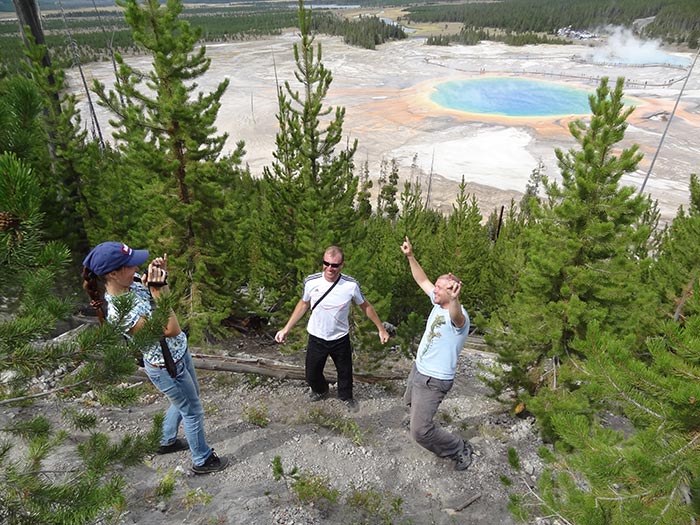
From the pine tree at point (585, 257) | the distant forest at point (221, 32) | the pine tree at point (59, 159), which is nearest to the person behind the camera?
the pine tree at point (585, 257)

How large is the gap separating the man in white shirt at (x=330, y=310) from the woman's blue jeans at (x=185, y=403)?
113 cm

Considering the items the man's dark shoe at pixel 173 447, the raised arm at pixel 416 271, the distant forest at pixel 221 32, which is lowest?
the man's dark shoe at pixel 173 447

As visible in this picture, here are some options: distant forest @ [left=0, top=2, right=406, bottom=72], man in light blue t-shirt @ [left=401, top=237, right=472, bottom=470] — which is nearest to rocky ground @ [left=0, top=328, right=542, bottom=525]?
man in light blue t-shirt @ [left=401, top=237, right=472, bottom=470]

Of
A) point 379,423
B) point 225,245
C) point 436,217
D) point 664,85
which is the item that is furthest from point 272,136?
point 664,85

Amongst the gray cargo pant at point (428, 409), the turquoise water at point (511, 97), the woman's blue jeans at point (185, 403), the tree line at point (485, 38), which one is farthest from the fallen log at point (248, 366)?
the tree line at point (485, 38)

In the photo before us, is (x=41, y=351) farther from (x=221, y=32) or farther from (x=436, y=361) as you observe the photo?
(x=221, y=32)

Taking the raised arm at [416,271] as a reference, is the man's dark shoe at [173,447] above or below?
below

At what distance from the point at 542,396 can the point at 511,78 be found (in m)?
69.3

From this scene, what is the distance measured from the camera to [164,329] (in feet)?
9.09

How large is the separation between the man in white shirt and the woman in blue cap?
123cm

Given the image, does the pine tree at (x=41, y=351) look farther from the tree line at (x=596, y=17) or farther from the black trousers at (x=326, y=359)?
the tree line at (x=596, y=17)

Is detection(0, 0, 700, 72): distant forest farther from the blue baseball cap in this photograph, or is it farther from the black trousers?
the blue baseball cap

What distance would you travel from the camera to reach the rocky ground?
13.9 ft

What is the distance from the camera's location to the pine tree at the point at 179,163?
7285mm
